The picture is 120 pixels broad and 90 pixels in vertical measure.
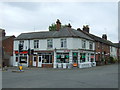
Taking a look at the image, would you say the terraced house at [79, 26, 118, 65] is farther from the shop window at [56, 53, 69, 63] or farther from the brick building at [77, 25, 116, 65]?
the shop window at [56, 53, 69, 63]

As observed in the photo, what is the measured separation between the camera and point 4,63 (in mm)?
33625

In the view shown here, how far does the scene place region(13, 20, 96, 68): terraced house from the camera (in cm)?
2909

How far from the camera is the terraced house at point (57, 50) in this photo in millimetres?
29094

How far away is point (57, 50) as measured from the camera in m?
29.7

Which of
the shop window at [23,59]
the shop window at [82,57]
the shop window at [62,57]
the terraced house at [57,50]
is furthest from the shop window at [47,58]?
the shop window at [82,57]

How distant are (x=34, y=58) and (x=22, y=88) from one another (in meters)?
22.0

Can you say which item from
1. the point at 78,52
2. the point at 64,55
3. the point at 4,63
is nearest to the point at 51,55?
the point at 64,55

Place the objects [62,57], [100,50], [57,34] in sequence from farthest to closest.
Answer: [100,50] < [57,34] < [62,57]

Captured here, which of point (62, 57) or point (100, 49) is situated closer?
point (62, 57)

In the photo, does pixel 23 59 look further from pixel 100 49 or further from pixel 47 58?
pixel 100 49

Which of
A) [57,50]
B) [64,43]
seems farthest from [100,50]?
[57,50]

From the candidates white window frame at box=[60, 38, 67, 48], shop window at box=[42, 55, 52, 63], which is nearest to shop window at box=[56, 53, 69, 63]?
white window frame at box=[60, 38, 67, 48]

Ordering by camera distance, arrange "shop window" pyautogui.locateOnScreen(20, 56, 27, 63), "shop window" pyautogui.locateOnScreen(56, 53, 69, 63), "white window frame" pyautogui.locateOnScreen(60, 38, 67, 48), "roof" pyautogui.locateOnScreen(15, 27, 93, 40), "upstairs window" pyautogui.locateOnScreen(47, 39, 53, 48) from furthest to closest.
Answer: "shop window" pyautogui.locateOnScreen(20, 56, 27, 63), "upstairs window" pyautogui.locateOnScreen(47, 39, 53, 48), "roof" pyautogui.locateOnScreen(15, 27, 93, 40), "white window frame" pyautogui.locateOnScreen(60, 38, 67, 48), "shop window" pyautogui.locateOnScreen(56, 53, 69, 63)

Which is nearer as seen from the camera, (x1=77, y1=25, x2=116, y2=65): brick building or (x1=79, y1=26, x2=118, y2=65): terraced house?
(x1=79, y1=26, x2=118, y2=65): terraced house
